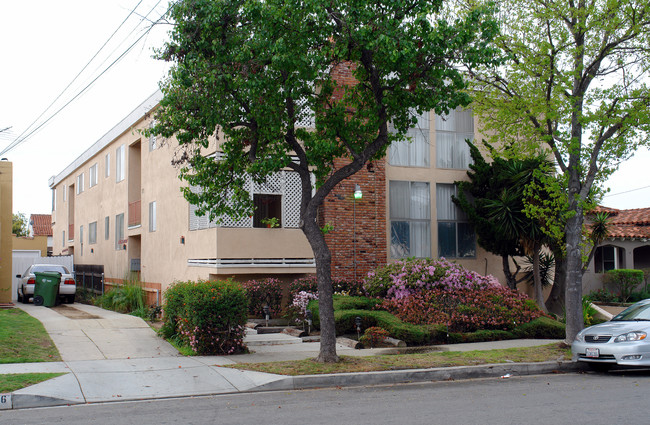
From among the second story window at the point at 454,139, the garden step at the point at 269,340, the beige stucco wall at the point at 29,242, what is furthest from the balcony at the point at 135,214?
the beige stucco wall at the point at 29,242

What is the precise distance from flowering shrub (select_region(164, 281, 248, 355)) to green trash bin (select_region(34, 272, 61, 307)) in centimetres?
1076

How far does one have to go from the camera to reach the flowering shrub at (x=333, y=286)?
53.6 feet

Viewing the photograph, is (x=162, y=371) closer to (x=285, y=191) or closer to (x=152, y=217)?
(x=285, y=191)

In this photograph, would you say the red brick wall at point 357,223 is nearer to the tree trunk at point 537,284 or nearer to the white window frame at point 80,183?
the tree trunk at point 537,284

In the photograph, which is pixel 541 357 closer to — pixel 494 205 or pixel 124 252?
pixel 494 205

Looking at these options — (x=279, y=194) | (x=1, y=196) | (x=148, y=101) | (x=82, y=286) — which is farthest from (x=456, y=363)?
(x=82, y=286)

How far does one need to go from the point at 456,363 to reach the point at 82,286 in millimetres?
21116

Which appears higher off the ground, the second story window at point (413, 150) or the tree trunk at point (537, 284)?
the second story window at point (413, 150)

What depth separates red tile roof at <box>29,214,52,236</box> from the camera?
54375mm

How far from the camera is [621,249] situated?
2528 centimetres

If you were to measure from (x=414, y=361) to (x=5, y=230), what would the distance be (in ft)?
51.7

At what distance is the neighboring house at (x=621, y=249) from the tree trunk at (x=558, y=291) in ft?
15.0

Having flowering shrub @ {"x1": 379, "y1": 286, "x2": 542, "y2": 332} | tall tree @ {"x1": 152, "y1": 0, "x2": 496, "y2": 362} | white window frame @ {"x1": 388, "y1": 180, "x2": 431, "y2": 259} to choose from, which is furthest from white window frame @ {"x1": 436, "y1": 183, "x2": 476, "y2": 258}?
tall tree @ {"x1": 152, "y1": 0, "x2": 496, "y2": 362}

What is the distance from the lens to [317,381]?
10125 mm
